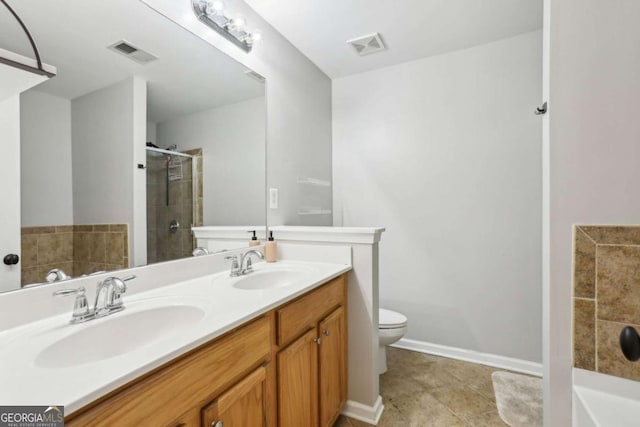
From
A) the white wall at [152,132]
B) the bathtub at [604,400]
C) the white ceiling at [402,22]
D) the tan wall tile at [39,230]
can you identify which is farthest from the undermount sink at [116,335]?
the white ceiling at [402,22]

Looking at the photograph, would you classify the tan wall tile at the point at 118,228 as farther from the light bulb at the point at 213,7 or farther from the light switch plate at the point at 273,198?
the light bulb at the point at 213,7

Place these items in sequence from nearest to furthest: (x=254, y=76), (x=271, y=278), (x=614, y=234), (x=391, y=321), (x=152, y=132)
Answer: (x=614, y=234), (x=152, y=132), (x=271, y=278), (x=254, y=76), (x=391, y=321)

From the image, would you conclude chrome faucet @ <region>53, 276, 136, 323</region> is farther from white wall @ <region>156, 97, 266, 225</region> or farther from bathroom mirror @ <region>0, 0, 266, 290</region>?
white wall @ <region>156, 97, 266, 225</region>

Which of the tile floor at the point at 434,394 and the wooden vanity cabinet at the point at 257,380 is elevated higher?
the wooden vanity cabinet at the point at 257,380

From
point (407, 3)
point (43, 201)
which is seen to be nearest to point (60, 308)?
point (43, 201)

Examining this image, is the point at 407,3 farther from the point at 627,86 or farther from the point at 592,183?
the point at 592,183

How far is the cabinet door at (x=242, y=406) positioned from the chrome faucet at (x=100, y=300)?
1.52ft

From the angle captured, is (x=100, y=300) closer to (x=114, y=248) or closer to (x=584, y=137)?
(x=114, y=248)

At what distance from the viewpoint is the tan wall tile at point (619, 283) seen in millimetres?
946

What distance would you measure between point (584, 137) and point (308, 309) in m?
1.23

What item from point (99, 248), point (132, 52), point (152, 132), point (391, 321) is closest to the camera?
point (99, 248)

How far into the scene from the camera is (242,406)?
0.87 metres

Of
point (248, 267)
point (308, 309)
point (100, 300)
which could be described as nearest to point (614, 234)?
point (308, 309)

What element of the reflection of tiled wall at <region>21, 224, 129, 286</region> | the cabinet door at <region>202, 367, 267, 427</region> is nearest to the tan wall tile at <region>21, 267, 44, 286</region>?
the reflection of tiled wall at <region>21, 224, 129, 286</region>
